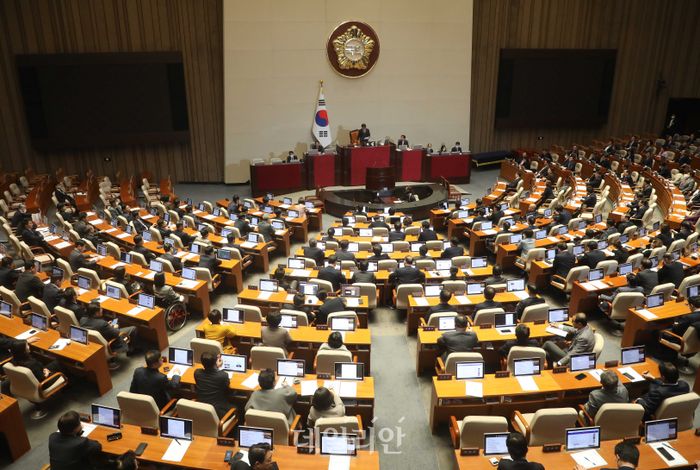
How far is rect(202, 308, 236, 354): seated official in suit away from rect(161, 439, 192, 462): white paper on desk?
2.19 meters

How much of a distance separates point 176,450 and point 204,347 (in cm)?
188

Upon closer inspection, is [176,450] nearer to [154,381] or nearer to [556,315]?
[154,381]

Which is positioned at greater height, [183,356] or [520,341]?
[520,341]

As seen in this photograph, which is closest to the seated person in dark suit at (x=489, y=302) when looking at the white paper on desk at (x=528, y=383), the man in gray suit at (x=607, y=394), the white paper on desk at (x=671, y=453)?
the white paper on desk at (x=528, y=383)

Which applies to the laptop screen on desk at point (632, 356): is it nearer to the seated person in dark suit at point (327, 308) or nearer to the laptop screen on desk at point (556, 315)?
the laptop screen on desk at point (556, 315)

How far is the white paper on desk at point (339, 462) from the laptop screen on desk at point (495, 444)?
4.59ft

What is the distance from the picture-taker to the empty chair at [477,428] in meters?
5.34

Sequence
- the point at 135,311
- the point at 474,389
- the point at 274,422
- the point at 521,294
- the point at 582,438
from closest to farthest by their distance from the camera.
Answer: the point at 582,438
the point at 274,422
the point at 474,389
the point at 135,311
the point at 521,294

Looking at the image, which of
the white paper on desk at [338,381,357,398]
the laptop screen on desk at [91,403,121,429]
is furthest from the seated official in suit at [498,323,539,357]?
the laptop screen on desk at [91,403,121,429]

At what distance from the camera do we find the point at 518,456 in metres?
4.59

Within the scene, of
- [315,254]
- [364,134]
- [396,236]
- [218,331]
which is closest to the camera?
[218,331]

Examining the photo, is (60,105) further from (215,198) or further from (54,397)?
(54,397)

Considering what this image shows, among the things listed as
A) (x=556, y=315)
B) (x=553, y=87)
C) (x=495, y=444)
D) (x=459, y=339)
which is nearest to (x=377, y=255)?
(x=459, y=339)

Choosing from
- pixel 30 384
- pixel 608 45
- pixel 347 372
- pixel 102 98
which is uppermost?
pixel 608 45
